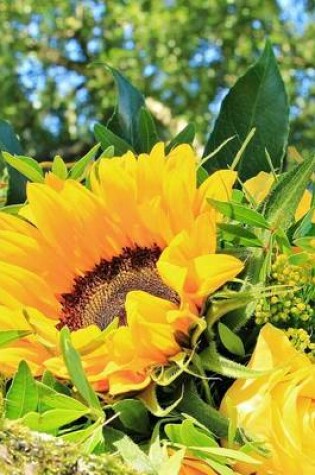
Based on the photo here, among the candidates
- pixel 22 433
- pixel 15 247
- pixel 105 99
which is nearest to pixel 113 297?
pixel 15 247

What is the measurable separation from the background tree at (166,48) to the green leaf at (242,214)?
3208mm

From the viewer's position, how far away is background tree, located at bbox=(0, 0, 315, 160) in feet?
12.7

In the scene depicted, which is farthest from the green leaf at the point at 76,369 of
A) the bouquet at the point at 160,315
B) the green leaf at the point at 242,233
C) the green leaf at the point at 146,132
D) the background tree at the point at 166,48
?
the background tree at the point at 166,48

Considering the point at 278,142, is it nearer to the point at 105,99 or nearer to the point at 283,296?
the point at 283,296

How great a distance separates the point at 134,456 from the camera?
0.48 m

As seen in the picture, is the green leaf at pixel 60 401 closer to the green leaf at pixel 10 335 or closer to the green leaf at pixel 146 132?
the green leaf at pixel 10 335

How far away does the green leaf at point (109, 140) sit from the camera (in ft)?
2.11

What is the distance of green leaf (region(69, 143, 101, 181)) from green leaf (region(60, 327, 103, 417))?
152 mm

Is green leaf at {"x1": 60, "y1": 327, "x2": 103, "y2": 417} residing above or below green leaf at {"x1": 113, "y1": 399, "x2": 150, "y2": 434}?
above

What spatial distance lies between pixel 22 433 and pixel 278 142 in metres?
0.30

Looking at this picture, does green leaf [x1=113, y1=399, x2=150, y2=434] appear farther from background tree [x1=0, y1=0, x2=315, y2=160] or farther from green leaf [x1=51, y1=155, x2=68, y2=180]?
background tree [x1=0, y1=0, x2=315, y2=160]

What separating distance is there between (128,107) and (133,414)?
10.5 inches

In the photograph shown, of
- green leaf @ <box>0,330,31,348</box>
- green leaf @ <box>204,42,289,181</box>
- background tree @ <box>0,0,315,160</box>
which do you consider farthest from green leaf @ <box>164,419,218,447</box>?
background tree @ <box>0,0,315,160</box>

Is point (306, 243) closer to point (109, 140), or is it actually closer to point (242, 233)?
Answer: point (242, 233)
